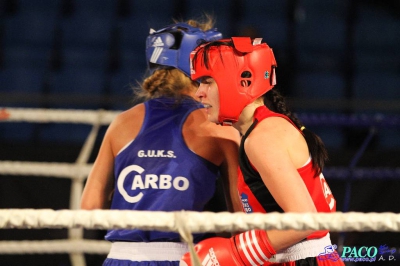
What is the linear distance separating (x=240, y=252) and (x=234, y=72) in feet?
1.52

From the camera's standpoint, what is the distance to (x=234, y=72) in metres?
1.60

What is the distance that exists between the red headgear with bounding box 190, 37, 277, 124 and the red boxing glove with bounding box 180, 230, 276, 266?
0.34m

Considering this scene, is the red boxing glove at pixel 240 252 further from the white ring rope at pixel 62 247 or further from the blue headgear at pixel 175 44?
the white ring rope at pixel 62 247

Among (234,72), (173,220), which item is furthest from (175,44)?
(173,220)

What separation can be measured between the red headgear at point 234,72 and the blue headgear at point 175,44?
0.25 meters

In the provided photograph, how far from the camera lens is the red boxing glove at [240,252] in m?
1.40

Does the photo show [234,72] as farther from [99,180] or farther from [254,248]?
[99,180]

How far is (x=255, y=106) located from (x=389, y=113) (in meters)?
3.17

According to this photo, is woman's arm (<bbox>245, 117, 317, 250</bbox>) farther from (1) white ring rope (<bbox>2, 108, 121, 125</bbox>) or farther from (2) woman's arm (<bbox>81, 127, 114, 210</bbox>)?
(1) white ring rope (<bbox>2, 108, 121, 125</bbox>)

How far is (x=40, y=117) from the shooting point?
107 inches

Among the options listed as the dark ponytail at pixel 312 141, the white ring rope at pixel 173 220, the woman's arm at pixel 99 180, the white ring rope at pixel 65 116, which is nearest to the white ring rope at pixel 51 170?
the white ring rope at pixel 65 116

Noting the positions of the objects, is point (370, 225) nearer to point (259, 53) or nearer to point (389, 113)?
point (259, 53)

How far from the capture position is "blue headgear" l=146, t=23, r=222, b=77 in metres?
1.88

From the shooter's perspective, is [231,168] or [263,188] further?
[231,168]
